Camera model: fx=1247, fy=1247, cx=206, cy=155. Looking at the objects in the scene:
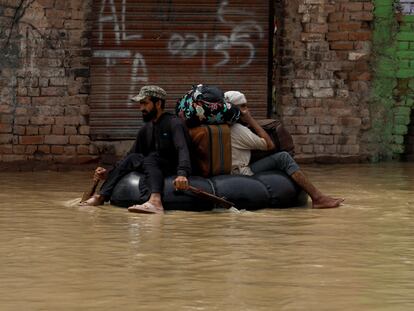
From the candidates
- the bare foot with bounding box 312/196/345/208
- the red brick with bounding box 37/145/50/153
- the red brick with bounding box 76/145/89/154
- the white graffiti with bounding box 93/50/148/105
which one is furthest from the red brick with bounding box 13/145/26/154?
the bare foot with bounding box 312/196/345/208

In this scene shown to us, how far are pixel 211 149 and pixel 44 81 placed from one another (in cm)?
439

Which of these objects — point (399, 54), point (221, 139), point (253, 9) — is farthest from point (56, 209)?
point (399, 54)

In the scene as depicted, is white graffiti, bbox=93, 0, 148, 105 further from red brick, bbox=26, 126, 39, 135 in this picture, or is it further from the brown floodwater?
the brown floodwater

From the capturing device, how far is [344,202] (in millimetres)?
11711

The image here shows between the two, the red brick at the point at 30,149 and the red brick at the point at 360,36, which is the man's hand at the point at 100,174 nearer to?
the red brick at the point at 30,149

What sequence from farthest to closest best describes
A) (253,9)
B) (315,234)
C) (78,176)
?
1. (253,9)
2. (78,176)
3. (315,234)

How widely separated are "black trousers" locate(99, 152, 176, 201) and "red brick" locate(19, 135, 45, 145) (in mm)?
3793

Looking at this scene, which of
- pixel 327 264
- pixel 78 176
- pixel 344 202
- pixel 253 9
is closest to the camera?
pixel 327 264

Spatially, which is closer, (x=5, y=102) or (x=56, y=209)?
(x=56, y=209)

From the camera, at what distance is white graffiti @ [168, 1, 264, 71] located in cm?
1532

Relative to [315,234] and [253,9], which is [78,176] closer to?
[253,9]

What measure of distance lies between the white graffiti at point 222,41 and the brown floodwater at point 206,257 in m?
3.64

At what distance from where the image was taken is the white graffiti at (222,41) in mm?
15320

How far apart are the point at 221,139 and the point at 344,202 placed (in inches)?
57.0
